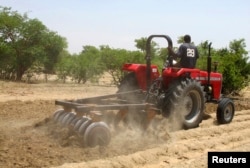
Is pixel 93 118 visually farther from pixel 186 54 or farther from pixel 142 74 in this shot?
pixel 186 54

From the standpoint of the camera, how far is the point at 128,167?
18.0ft

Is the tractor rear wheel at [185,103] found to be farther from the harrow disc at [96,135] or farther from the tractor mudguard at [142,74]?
the harrow disc at [96,135]

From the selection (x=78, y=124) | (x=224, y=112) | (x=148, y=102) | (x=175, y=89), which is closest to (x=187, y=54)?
(x=175, y=89)

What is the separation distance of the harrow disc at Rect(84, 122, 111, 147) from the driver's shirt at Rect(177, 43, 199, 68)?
2961 mm

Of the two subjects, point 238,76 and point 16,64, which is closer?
point 238,76

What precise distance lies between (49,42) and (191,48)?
59.7 ft

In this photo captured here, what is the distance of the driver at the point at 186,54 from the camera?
8406 millimetres

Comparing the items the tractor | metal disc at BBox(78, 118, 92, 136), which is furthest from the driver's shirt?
metal disc at BBox(78, 118, 92, 136)

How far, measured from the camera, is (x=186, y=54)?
841 cm

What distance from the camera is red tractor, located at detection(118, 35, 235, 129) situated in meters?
7.86

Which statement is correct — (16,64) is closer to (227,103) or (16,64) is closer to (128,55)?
(128,55)

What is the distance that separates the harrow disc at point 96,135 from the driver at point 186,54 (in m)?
2.89

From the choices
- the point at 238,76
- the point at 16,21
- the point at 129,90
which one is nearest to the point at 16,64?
the point at 16,21

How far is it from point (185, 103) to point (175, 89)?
1.91 feet
